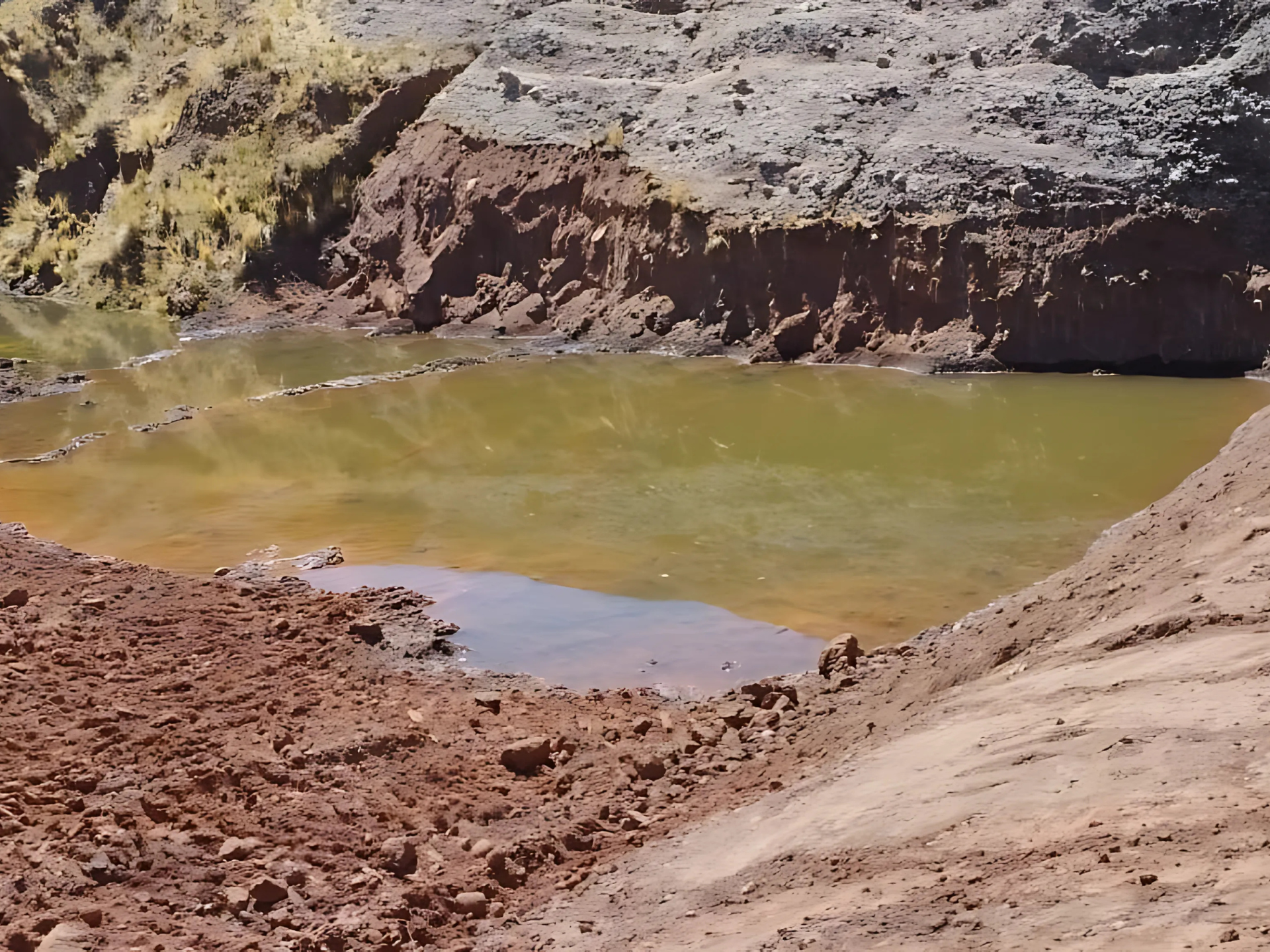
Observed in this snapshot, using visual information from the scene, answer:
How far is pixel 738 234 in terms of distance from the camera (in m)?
16.9

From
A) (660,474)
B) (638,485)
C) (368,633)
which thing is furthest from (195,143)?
(368,633)

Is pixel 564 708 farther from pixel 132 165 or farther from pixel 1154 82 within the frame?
pixel 132 165

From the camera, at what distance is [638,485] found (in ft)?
35.4

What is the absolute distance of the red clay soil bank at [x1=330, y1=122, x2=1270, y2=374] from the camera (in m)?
15.2

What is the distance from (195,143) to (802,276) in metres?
12.3

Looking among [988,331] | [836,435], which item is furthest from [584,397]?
[988,331]

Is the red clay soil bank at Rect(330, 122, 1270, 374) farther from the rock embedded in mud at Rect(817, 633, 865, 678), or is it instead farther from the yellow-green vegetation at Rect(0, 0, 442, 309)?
the rock embedded in mud at Rect(817, 633, 865, 678)

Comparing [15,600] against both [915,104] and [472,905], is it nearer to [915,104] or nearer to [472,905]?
[472,905]

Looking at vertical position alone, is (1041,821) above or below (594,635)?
above

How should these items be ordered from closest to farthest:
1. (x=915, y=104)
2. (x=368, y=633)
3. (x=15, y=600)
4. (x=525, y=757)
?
1. (x=525, y=757)
2. (x=368, y=633)
3. (x=15, y=600)
4. (x=915, y=104)

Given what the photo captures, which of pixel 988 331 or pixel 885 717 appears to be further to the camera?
pixel 988 331

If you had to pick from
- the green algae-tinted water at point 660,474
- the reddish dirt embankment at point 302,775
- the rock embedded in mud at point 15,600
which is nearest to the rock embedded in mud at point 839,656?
the reddish dirt embankment at point 302,775

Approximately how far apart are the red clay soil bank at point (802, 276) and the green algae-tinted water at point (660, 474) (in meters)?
0.74

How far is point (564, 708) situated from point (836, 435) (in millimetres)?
6430
